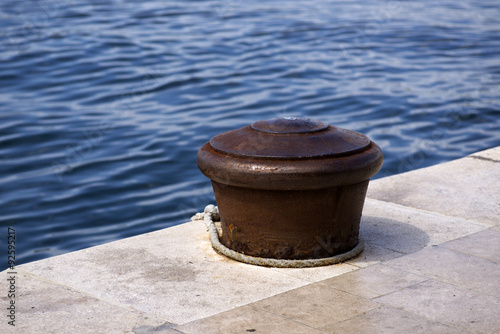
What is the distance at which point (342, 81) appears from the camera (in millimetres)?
13516

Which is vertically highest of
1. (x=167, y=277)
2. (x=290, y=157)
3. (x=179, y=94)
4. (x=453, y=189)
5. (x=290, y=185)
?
(x=290, y=157)

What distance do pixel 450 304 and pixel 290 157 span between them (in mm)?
1208

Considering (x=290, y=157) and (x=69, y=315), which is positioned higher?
(x=290, y=157)

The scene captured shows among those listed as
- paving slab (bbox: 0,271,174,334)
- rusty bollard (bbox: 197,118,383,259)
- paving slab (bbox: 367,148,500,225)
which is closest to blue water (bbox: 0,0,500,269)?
paving slab (bbox: 367,148,500,225)

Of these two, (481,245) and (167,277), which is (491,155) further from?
(167,277)

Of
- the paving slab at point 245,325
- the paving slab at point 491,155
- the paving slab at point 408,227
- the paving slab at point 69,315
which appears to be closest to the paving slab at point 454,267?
the paving slab at point 408,227

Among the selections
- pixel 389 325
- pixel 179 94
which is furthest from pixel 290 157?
pixel 179 94

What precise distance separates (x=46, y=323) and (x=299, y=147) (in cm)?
174

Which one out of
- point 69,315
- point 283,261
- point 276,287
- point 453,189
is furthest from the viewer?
point 453,189

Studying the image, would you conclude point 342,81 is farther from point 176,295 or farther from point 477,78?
point 176,295

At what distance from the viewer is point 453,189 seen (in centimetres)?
558

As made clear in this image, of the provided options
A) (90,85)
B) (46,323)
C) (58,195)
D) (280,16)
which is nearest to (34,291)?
(46,323)

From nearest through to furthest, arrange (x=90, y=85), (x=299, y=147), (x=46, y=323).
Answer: (x=46, y=323)
(x=299, y=147)
(x=90, y=85)

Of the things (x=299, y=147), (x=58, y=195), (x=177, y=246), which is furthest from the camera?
(x=58, y=195)
